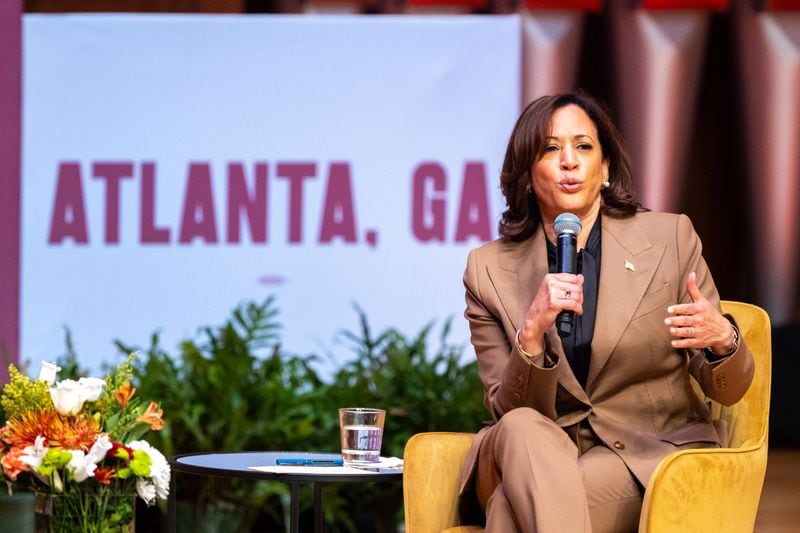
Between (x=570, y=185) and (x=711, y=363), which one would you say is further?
(x=570, y=185)

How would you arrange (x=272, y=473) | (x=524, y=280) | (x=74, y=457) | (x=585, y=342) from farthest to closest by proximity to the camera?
(x=524, y=280)
(x=585, y=342)
(x=272, y=473)
(x=74, y=457)

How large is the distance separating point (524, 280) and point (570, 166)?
0.93ft

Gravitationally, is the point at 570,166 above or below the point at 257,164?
below

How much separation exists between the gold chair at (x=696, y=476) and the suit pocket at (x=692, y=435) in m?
0.08

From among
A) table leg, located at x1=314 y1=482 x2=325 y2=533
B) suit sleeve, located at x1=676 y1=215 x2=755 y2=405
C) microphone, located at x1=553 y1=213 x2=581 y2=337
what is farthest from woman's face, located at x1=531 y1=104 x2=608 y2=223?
table leg, located at x1=314 y1=482 x2=325 y2=533

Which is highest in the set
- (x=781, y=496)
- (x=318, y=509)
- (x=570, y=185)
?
(x=570, y=185)

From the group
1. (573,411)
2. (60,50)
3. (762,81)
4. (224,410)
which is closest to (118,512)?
(573,411)

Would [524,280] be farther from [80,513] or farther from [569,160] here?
[80,513]

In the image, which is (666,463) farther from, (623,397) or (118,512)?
(118,512)

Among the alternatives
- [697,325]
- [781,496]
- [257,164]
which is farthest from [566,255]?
[781,496]

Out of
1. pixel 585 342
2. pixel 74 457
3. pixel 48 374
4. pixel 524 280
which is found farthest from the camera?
pixel 524 280

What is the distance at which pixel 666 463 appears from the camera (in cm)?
231

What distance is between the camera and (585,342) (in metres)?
2.69

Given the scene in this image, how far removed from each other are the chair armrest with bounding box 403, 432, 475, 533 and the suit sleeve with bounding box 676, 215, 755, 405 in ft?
1.88
